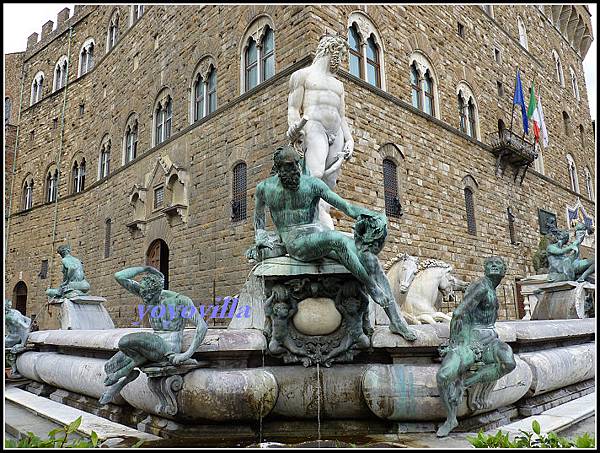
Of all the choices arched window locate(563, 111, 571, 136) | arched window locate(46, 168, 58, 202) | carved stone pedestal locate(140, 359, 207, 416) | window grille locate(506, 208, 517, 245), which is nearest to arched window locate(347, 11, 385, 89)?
window grille locate(506, 208, 517, 245)

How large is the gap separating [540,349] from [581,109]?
90.5ft

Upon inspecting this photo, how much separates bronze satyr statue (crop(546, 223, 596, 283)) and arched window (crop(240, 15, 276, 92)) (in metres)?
7.48

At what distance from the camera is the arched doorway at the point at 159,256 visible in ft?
49.0

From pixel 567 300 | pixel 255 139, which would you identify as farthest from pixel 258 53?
pixel 567 300

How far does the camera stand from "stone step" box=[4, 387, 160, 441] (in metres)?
3.19

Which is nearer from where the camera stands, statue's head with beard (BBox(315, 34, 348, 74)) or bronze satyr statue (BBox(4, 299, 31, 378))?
statue's head with beard (BBox(315, 34, 348, 74))

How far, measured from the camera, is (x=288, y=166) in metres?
3.37

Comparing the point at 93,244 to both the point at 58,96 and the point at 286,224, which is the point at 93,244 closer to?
the point at 58,96

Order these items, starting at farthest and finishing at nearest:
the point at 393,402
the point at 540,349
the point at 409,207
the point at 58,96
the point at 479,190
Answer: the point at 58,96 → the point at 479,190 → the point at 409,207 → the point at 540,349 → the point at 393,402

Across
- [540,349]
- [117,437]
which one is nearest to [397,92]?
[540,349]

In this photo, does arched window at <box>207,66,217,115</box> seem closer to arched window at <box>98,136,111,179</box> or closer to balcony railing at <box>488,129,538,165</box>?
arched window at <box>98,136,111,179</box>

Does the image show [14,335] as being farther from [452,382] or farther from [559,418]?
[559,418]

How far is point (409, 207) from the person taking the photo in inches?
501

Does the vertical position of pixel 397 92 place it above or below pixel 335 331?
above
